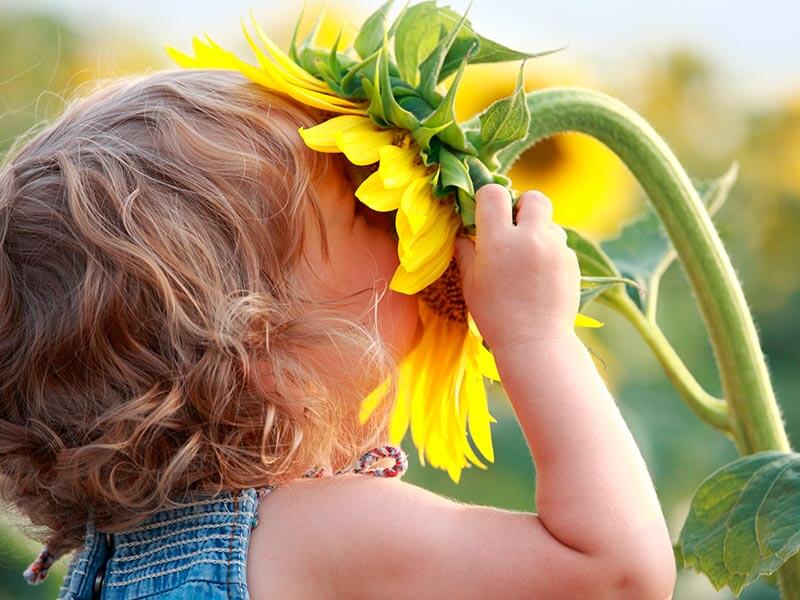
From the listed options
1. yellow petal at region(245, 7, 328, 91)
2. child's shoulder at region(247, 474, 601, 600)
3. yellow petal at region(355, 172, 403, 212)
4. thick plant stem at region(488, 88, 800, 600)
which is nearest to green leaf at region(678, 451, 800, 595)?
thick plant stem at region(488, 88, 800, 600)

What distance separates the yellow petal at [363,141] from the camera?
108 cm

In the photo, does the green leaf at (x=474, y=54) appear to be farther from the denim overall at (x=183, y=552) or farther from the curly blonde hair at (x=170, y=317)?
the denim overall at (x=183, y=552)

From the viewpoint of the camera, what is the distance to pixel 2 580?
8.40 ft

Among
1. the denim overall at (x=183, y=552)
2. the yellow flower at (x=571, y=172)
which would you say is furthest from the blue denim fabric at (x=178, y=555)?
the yellow flower at (x=571, y=172)

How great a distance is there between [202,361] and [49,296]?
0.48ft

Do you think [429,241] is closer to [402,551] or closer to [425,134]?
[425,134]

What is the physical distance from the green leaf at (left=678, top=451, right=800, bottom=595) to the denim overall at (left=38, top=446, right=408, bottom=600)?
26 centimetres

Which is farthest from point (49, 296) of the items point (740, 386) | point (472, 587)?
point (740, 386)

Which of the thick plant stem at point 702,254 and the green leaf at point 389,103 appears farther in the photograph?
the thick plant stem at point 702,254

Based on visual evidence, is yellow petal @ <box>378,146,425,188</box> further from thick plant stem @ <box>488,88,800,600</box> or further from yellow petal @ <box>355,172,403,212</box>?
thick plant stem @ <box>488,88,800,600</box>

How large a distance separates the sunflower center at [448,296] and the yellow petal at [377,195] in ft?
0.40

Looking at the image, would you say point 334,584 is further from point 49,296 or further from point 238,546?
point 49,296

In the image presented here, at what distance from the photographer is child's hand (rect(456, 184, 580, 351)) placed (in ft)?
3.66

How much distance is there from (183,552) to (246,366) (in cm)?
16
